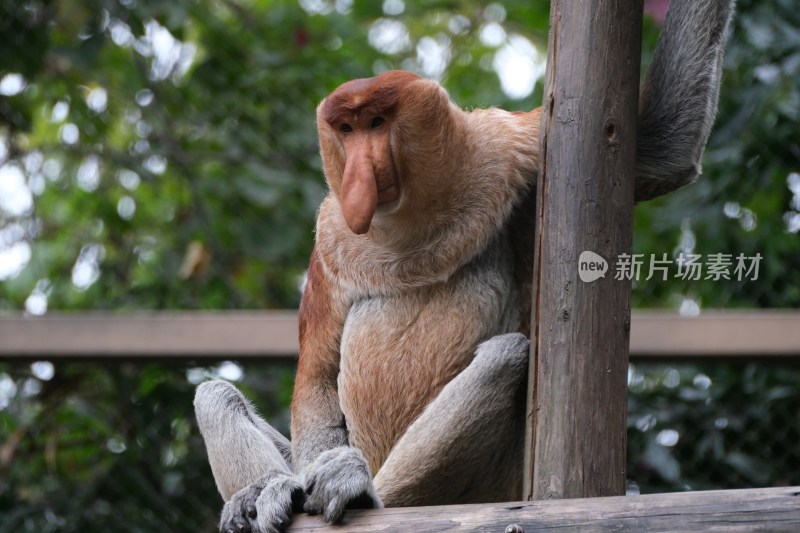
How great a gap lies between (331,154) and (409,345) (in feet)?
2.24

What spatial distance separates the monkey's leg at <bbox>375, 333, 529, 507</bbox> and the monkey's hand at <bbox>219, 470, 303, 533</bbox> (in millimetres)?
300

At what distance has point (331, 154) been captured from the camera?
11.0 ft

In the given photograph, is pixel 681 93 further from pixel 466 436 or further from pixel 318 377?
pixel 318 377

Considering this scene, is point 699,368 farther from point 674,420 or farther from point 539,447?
point 539,447

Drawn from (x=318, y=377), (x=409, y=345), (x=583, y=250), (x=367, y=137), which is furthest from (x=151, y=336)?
(x=583, y=250)

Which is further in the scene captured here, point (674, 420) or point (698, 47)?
point (674, 420)

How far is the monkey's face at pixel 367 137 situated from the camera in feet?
10.1

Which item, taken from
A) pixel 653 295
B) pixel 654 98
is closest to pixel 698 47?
pixel 654 98

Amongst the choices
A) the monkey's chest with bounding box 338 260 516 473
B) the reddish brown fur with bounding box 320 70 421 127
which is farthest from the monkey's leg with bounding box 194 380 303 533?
the reddish brown fur with bounding box 320 70 421 127

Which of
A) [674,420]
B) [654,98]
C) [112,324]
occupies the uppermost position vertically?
[654,98]

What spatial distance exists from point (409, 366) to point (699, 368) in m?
2.94

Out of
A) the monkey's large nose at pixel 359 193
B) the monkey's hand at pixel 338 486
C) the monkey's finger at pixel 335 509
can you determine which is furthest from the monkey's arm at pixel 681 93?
the monkey's finger at pixel 335 509

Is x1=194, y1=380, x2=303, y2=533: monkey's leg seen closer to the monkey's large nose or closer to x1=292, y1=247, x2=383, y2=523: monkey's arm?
x1=292, y1=247, x2=383, y2=523: monkey's arm

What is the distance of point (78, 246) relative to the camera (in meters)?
7.29
